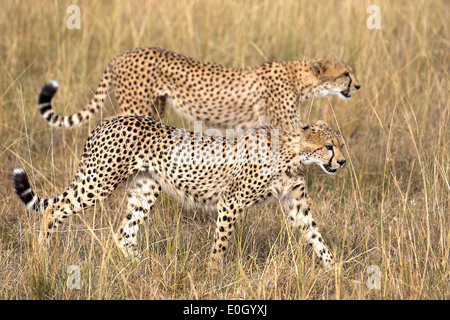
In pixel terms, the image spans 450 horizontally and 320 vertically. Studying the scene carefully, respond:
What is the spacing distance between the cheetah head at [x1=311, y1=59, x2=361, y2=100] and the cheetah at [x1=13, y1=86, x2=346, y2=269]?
1.22 meters

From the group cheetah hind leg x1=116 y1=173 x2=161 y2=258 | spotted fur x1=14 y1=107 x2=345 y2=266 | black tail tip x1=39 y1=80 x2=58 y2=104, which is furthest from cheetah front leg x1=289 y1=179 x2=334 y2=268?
black tail tip x1=39 y1=80 x2=58 y2=104

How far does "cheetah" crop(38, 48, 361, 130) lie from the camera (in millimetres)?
5156

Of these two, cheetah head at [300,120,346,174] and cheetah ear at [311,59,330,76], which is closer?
cheetah head at [300,120,346,174]

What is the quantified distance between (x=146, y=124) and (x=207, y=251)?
0.81 meters

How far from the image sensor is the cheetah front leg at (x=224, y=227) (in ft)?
12.5

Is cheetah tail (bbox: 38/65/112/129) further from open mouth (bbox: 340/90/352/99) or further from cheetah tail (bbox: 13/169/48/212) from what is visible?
open mouth (bbox: 340/90/352/99)

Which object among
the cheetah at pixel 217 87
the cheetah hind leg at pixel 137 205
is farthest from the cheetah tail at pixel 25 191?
the cheetah at pixel 217 87

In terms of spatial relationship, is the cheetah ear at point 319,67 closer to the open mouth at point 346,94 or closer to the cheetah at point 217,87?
the cheetah at point 217,87

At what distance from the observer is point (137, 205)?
4.11 meters

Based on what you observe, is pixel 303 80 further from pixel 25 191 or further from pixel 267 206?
pixel 25 191

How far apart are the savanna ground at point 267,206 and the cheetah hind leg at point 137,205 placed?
9 centimetres

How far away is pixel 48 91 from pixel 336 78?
82.1 inches

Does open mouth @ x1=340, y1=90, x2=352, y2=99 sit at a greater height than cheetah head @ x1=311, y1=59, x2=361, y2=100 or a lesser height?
lesser

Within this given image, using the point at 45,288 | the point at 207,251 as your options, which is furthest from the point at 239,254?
the point at 45,288
